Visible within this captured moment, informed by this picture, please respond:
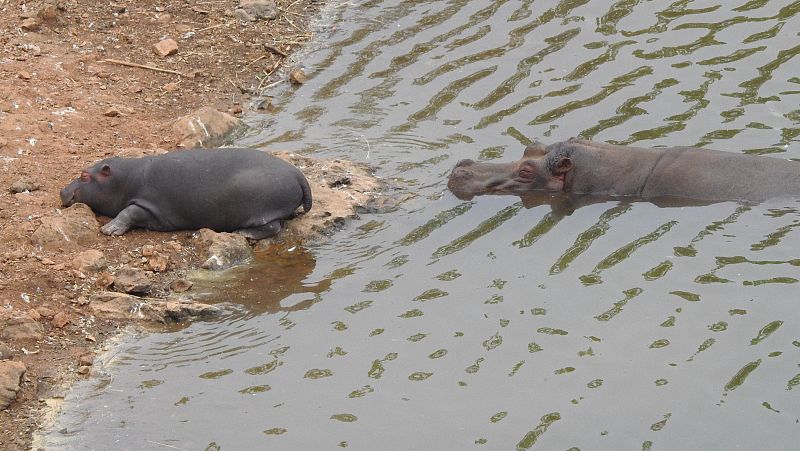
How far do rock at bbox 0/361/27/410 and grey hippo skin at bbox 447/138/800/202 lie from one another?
12.6ft

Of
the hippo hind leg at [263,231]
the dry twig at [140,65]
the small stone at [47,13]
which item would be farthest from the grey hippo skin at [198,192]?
the small stone at [47,13]

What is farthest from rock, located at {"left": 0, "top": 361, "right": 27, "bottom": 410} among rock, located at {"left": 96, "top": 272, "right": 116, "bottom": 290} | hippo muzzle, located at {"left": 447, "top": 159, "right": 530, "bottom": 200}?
hippo muzzle, located at {"left": 447, "top": 159, "right": 530, "bottom": 200}

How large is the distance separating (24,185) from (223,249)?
1.76m

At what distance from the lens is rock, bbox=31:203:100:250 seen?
324 inches

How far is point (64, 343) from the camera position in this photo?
725cm

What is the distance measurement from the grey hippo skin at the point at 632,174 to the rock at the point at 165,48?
355 centimetres

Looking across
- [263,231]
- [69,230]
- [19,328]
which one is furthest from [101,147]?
[19,328]

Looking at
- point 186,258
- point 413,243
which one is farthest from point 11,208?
point 413,243

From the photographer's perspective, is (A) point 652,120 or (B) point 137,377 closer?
(B) point 137,377

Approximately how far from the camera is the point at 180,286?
7977mm

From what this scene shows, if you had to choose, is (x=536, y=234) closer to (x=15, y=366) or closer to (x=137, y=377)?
(x=137, y=377)

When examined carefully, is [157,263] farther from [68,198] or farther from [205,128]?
[205,128]

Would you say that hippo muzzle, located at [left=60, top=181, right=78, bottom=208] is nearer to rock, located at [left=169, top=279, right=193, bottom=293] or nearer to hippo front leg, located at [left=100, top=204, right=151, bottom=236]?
hippo front leg, located at [left=100, top=204, right=151, bottom=236]

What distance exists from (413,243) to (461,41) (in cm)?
382
